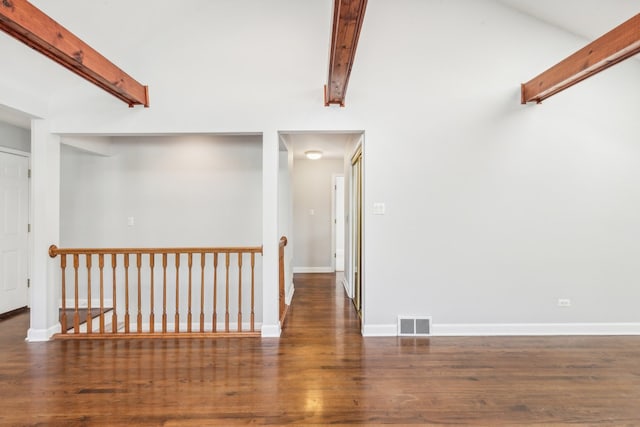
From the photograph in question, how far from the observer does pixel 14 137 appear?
160 inches

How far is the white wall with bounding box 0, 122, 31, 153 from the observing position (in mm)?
3908

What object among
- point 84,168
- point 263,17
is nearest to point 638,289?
point 263,17

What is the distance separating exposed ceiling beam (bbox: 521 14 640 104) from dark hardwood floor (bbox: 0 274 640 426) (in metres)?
2.37

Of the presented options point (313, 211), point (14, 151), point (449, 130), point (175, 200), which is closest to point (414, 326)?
point (449, 130)


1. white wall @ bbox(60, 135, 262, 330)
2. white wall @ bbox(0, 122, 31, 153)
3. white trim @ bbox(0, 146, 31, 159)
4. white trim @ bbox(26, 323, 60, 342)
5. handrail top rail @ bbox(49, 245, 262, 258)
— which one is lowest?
white trim @ bbox(26, 323, 60, 342)

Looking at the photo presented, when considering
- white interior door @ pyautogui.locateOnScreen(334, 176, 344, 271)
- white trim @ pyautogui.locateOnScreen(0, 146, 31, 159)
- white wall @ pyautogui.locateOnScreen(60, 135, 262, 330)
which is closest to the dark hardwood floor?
white wall @ pyautogui.locateOnScreen(60, 135, 262, 330)

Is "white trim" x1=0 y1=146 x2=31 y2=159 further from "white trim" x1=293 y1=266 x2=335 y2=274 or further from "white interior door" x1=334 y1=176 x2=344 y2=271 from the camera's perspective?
"white interior door" x1=334 y1=176 x2=344 y2=271

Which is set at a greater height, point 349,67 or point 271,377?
point 349,67

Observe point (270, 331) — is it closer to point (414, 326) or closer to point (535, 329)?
point (414, 326)

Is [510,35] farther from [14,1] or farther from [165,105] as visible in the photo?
[14,1]

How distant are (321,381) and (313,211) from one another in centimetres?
453

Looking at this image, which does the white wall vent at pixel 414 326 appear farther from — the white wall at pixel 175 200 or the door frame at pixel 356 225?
the white wall at pixel 175 200

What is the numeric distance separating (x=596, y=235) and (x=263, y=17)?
13.2 ft

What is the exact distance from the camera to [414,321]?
3205 millimetres
